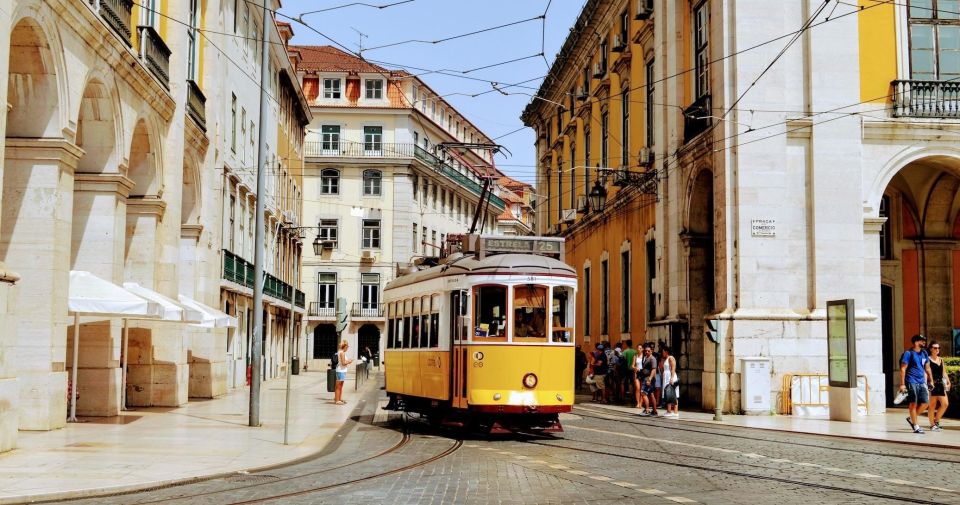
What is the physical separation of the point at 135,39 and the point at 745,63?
13719 millimetres

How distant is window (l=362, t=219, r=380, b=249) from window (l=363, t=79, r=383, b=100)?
8.99 m

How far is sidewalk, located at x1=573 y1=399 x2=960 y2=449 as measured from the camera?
17.8m

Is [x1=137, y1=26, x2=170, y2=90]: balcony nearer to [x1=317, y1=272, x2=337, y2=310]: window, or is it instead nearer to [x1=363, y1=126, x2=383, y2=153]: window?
[x1=317, y1=272, x2=337, y2=310]: window

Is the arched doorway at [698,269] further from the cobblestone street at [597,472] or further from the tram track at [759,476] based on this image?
the tram track at [759,476]

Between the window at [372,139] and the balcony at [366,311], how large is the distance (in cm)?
1065

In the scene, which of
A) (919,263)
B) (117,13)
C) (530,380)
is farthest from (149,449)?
(919,263)

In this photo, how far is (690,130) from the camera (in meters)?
29.2

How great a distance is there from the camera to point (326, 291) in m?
73.8

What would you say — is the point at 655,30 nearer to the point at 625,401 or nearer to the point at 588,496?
the point at 625,401

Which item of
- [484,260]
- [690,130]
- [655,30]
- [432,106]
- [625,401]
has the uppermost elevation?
[432,106]

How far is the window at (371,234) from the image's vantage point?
2884 inches

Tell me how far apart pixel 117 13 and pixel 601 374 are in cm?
1727

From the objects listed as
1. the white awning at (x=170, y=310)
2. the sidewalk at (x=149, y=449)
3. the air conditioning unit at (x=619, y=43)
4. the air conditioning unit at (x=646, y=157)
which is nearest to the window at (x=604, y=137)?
the air conditioning unit at (x=619, y=43)

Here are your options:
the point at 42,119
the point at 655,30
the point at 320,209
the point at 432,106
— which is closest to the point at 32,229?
the point at 42,119
